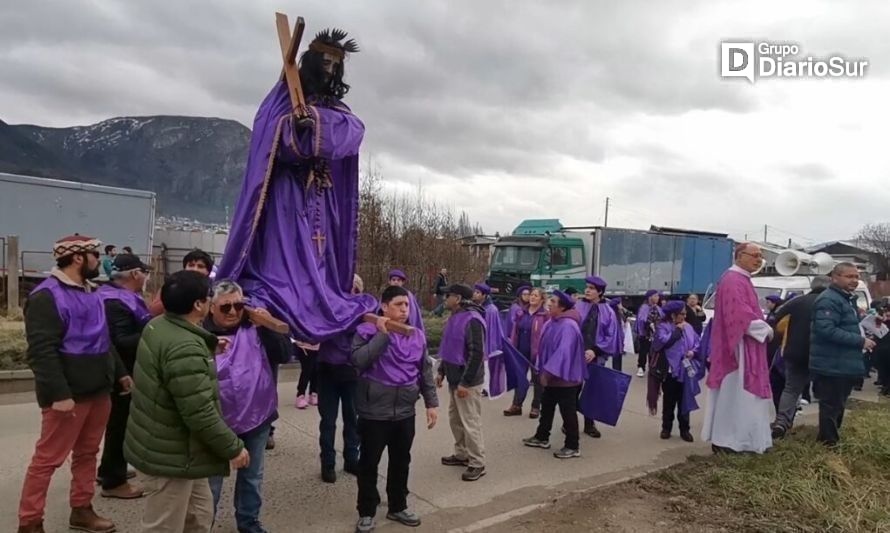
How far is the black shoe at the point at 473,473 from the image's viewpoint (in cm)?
524

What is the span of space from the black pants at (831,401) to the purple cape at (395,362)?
165 inches

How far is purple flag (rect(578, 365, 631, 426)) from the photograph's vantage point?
6.54 meters

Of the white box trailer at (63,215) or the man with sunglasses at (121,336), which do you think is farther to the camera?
the white box trailer at (63,215)

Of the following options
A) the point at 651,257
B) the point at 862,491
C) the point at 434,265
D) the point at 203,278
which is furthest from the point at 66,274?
the point at 651,257

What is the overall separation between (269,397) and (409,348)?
0.94 m

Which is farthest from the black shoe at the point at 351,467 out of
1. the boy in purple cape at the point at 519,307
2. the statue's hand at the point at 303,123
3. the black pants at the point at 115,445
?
the boy in purple cape at the point at 519,307

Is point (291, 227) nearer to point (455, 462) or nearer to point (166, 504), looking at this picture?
point (166, 504)

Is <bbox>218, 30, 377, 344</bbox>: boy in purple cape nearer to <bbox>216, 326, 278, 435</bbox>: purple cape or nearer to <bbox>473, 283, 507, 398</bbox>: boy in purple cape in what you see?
<bbox>216, 326, 278, 435</bbox>: purple cape

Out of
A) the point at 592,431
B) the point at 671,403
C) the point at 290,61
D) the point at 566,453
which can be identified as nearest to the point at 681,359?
the point at 671,403

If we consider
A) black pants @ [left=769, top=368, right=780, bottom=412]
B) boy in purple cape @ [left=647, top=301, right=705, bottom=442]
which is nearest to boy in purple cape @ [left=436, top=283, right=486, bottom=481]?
boy in purple cape @ [left=647, top=301, right=705, bottom=442]

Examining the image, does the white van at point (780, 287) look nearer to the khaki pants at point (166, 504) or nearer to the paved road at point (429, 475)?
the paved road at point (429, 475)

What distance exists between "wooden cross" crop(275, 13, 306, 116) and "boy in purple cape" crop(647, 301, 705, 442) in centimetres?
495

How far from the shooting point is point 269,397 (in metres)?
3.71

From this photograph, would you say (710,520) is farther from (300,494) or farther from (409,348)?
(300,494)
